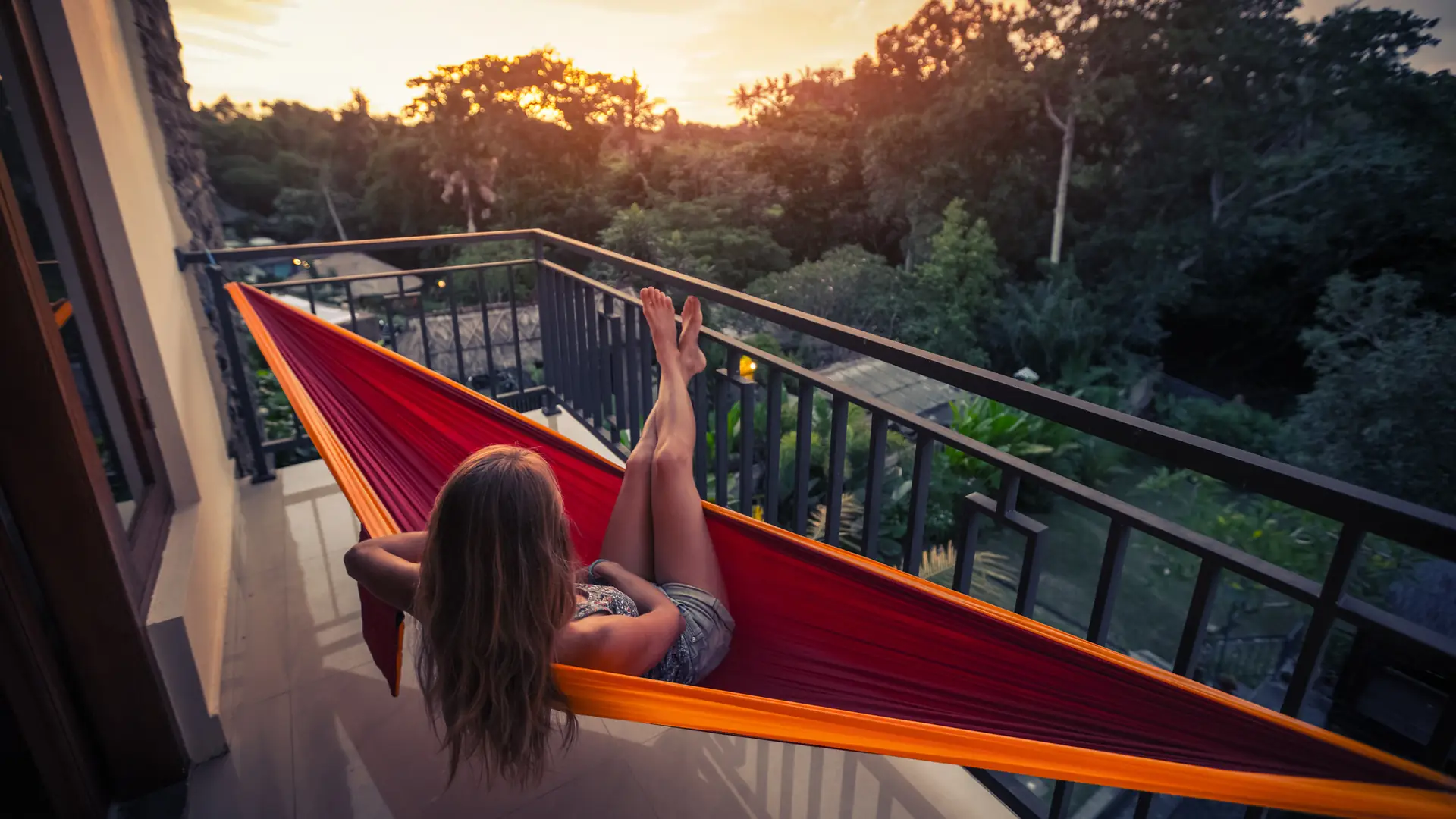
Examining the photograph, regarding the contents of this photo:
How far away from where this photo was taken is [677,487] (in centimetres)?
123

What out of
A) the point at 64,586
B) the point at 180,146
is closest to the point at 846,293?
the point at 180,146

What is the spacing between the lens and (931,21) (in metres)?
15.6

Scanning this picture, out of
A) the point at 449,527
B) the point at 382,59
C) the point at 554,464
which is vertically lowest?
the point at 554,464

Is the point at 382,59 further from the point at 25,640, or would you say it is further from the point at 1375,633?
the point at 1375,633

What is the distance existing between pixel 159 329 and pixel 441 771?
52.6 inches

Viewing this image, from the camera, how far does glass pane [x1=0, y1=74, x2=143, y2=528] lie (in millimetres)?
1282

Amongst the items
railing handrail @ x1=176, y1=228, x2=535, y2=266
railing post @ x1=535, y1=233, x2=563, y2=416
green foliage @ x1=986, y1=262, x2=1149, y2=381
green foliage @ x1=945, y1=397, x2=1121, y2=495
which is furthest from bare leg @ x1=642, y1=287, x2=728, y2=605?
green foliage @ x1=986, y1=262, x2=1149, y2=381

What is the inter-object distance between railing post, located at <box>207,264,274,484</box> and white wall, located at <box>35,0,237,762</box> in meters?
0.10

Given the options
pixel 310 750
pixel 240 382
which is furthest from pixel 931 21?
pixel 310 750

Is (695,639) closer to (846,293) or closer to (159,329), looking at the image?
(159,329)

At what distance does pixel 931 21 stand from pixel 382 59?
1162 cm

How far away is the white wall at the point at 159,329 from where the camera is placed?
1.36 meters

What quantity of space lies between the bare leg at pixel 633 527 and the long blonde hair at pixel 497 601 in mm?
319

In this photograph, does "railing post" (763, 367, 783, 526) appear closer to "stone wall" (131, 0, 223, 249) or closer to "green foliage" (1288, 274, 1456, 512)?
"stone wall" (131, 0, 223, 249)
